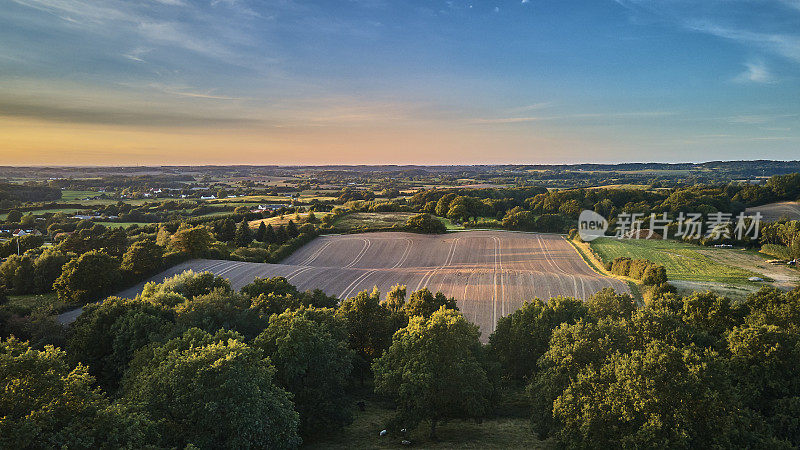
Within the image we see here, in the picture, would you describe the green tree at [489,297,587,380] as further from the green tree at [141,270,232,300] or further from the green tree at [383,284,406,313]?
the green tree at [141,270,232,300]

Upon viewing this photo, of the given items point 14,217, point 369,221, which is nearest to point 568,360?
point 369,221

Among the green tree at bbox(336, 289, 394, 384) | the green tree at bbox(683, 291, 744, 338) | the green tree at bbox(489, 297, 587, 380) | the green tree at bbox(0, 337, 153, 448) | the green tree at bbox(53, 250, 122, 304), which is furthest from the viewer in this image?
the green tree at bbox(53, 250, 122, 304)

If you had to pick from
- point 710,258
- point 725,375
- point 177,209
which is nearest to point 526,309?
point 725,375

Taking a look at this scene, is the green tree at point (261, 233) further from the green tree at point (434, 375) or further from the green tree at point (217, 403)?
the green tree at point (217, 403)

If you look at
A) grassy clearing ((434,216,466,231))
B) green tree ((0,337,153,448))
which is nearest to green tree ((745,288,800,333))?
green tree ((0,337,153,448))

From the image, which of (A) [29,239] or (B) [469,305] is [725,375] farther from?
(A) [29,239]
